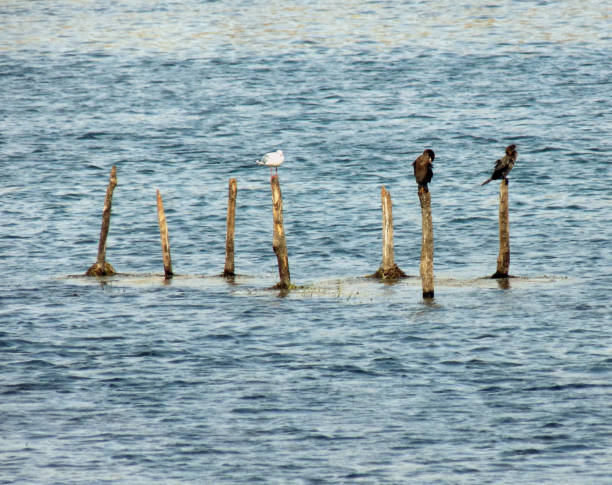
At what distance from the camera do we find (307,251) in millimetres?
40031

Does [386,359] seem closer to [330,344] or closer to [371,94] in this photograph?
[330,344]

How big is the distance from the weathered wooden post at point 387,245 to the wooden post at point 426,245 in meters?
1.48

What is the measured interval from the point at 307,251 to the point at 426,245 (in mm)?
9585

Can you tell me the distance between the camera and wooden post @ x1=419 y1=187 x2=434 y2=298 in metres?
30.5

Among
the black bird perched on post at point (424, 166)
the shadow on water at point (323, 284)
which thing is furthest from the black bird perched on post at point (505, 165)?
the black bird perched on post at point (424, 166)

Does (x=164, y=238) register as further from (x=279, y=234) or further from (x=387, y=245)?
(x=387, y=245)

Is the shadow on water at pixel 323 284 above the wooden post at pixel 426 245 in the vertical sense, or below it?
below

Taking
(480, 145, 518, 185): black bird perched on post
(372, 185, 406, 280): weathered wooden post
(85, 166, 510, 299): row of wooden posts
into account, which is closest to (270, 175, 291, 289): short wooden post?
(85, 166, 510, 299): row of wooden posts

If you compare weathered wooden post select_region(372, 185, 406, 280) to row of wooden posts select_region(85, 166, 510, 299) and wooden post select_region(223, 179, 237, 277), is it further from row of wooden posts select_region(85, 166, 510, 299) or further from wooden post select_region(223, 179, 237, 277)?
wooden post select_region(223, 179, 237, 277)

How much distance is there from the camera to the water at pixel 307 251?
2252 cm

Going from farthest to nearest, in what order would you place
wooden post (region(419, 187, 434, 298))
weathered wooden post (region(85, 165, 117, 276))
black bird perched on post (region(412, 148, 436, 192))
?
weathered wooden post (region(85, 165, 117, 276)), wooden post (region(419, 187, 434, 298)), black bird perched on post (region(412, 148, 436, 192))

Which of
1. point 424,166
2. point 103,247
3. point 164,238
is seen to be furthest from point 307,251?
point 424,166

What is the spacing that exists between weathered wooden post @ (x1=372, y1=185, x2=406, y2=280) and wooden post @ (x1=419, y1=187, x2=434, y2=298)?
148 cm

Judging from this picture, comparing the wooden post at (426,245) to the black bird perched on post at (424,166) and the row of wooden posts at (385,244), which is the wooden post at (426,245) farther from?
the black bird perched on post at (424,166)
